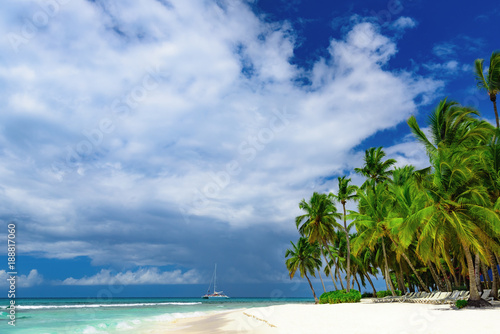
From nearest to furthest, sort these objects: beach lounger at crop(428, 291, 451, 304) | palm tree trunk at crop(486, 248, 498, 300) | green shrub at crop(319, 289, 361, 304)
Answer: palm tree trunk at crop(486, 248, 498, 300) → beach lounger at crop(428, 291, 451, 304) → green shrub at crop(319, 289, 361, 304)

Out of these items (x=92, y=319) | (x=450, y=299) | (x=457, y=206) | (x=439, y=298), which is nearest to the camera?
(x=457, y=206)

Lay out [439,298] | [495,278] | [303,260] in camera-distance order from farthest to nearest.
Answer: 1. [303,260]
2. [439,298]
3. [495,278]

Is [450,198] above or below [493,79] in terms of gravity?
below

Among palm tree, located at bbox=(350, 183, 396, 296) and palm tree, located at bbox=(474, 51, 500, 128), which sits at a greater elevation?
palm tree, located at bbox=(474, 51, 500, 128)

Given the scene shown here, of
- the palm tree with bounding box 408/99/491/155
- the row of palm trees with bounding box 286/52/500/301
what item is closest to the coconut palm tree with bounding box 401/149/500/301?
the row of palm trees with bounding box 286/52/500/301

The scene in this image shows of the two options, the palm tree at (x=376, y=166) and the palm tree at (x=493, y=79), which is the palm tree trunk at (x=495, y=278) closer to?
the palm tree at (x=493, y=79)

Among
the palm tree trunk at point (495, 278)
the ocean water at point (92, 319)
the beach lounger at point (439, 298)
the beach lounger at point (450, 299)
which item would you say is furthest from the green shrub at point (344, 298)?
the ocean water at point (92, 319)

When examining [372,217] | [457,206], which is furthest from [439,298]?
[457,206]

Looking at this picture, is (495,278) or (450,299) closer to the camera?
(495,278)

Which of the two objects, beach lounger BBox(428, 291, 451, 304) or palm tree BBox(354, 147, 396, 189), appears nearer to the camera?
beach lounger BBox(428, 291, 451, 304)

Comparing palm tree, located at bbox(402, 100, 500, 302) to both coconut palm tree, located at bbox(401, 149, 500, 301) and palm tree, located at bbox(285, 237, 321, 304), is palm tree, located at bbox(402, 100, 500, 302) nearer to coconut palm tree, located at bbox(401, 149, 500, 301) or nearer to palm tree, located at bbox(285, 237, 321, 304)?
coconut palm tree, located at bbox(401, 149, 500, 301)

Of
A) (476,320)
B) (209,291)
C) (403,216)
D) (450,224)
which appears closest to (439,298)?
(403,216)

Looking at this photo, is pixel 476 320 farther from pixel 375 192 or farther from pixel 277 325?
pixel 375 192

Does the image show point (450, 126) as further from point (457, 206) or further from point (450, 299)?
point (450, 299)
